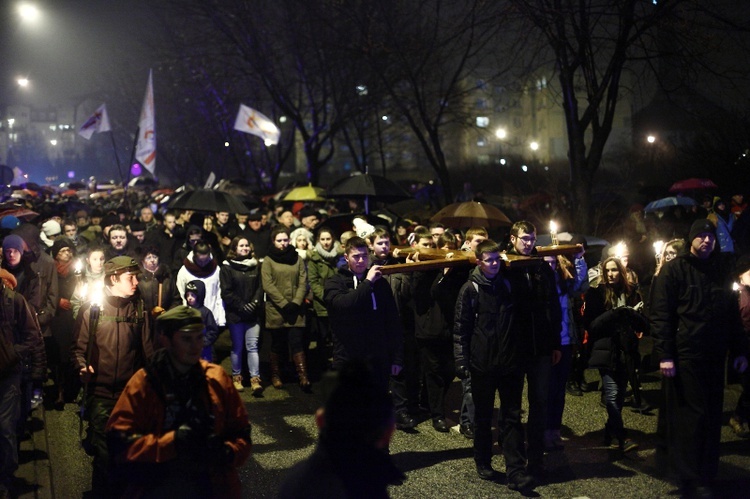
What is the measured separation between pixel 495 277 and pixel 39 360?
391 cm

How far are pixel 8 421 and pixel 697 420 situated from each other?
215 inches

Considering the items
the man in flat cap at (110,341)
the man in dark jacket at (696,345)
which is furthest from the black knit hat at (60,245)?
the man in dark jacket at (696,345)

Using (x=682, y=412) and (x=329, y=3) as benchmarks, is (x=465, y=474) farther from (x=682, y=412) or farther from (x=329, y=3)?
(x=329, y=3)

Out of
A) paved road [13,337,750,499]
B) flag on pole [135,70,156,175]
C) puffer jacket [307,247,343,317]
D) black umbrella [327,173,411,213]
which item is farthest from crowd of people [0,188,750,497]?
flag on pole [135,70,156,175]

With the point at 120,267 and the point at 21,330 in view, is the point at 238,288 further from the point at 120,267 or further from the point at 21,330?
the point at 120,267

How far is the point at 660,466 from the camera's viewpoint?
727 centimetres

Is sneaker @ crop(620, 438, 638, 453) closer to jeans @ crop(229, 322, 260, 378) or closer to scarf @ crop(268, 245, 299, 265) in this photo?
jeans @ crop(229, 322, 260, 378)

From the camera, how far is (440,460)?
785cm

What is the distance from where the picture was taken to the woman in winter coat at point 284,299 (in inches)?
430

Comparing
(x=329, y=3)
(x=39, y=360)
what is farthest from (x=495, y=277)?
(x=329, y=3)

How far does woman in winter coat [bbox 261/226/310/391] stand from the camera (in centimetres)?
1093

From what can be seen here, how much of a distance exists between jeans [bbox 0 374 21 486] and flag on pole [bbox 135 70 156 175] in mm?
12638

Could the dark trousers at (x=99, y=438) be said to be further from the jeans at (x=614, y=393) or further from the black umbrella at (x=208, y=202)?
the black umbrella at (x=208, y=202)

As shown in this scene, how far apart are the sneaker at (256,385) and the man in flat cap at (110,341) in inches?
160
